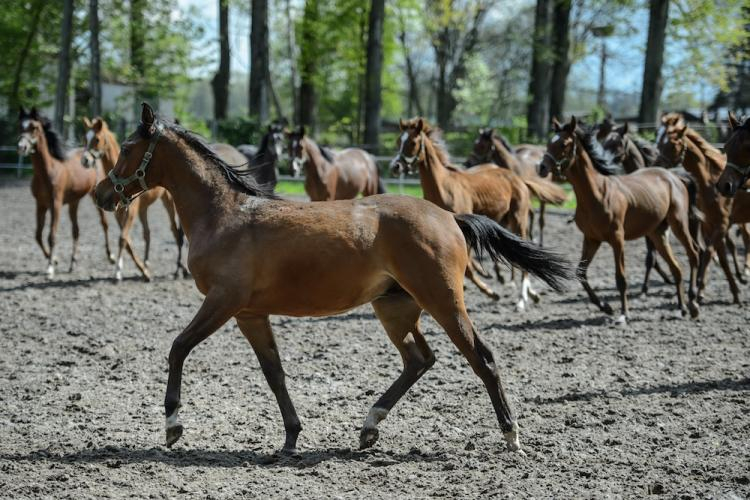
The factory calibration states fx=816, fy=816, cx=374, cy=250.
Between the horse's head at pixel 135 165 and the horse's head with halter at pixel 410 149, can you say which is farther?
the horse's head with halter at pixel 410 149

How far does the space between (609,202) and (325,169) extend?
5.94 m

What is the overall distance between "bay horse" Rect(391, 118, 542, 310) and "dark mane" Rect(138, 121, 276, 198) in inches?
188

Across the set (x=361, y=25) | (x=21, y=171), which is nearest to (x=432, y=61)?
(x=361, y=25)

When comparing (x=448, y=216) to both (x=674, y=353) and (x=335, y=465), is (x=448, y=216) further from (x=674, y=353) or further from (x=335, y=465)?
(x=674, y=353)

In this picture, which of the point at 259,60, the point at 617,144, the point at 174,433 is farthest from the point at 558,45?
the point at 174,433

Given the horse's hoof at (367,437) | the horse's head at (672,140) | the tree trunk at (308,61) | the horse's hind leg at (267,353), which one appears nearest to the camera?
the horse's hoof at (367,437)

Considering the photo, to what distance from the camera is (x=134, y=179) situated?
557cm

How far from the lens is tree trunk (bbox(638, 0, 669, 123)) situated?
2264 centimetres

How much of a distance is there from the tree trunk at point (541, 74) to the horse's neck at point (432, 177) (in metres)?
16.1

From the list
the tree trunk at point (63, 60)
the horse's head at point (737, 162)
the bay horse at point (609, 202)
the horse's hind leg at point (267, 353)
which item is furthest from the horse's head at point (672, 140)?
the tree trunk at point (63, 60)

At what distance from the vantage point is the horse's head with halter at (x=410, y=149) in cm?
1045

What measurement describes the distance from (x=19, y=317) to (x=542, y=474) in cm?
680

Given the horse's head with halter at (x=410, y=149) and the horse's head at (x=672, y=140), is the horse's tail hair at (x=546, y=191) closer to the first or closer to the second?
the horse's head at (x=672, y=140)

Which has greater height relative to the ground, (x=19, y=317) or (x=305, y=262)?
(x=305, y=262)
